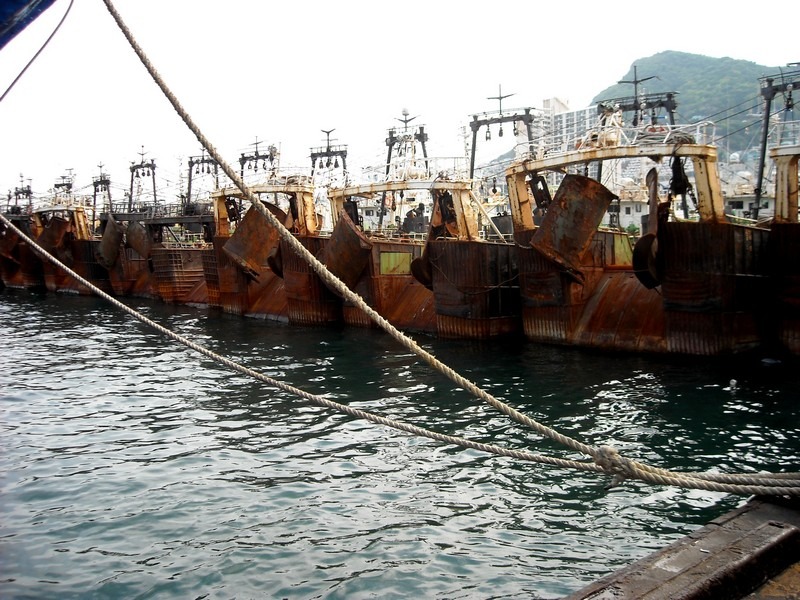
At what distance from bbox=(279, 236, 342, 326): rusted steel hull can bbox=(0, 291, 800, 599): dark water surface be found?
7086mm

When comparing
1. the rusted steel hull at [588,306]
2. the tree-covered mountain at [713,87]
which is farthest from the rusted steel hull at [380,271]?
the tree-covered mountain at [713,87]

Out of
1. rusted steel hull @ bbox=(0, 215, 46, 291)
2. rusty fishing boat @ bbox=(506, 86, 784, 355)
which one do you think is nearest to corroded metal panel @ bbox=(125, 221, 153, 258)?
rusted steel hull @ bbox=(0, 215, 46, 291)

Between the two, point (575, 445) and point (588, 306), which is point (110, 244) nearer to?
point (588, 306)

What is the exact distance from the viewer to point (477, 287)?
→ 19828 mm

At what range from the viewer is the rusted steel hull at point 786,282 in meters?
15.3

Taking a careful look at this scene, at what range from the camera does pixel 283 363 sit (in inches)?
730

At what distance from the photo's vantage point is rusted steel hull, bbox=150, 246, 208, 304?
35156mm

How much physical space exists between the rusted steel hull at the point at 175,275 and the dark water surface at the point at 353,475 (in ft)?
56.3

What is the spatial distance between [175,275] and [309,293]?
507 inches

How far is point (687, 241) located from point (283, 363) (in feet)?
34.6

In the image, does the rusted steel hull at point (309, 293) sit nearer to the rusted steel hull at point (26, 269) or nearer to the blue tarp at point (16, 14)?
the blue tarp at point (16, 14)

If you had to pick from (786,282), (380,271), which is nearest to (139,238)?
(380,271)

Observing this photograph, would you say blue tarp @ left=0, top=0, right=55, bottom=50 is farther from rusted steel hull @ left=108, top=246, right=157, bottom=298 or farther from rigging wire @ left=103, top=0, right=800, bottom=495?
rusted steel hull @ left=108, top=246, right=157, bottom=298

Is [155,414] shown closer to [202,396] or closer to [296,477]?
[202,396]
